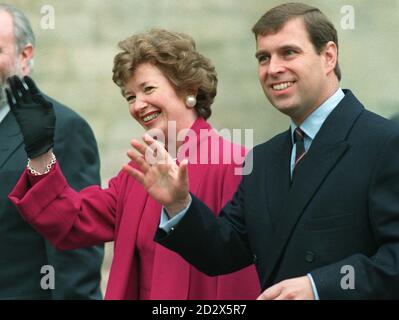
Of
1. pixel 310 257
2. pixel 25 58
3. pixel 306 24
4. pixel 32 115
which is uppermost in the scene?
pixel 25 58

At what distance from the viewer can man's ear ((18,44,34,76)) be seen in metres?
5.03

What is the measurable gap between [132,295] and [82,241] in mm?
271

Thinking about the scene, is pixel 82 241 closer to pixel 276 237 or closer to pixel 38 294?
pixel 38 294

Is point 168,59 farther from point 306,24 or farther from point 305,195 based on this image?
point 305,195

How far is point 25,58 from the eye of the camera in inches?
199

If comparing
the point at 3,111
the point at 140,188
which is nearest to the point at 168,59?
the point at 140,188

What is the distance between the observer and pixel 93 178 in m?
5.02

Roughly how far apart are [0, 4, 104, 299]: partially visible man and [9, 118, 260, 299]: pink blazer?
51cm

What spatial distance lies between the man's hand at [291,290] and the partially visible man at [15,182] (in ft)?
5.00

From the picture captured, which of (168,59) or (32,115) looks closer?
(32,115)

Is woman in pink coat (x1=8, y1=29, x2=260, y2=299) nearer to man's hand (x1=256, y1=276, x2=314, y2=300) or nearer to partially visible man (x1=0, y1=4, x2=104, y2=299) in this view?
partially visible man (x1=0, y1=4, x2=104, y2=299)

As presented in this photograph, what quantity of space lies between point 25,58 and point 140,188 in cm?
101

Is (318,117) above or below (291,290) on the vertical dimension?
above

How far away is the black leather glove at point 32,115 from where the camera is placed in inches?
161
